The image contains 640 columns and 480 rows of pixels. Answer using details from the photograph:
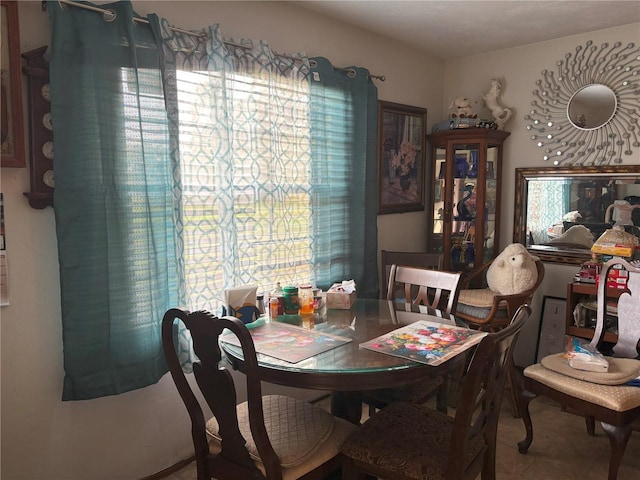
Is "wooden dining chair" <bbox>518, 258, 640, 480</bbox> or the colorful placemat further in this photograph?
"wooden dining chair" <bbox>518, 258, 640, 480</bbox>

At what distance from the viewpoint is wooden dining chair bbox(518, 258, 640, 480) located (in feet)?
6.78

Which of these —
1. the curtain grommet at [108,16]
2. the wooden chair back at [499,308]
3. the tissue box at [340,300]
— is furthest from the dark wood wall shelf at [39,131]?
the wooden chair back at [499,308]

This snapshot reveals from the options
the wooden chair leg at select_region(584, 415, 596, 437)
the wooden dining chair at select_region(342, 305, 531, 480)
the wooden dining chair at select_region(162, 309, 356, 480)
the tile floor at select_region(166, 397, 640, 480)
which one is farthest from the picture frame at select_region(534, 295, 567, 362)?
the wooden dining chair at select_region(162, 309, 356, 480)

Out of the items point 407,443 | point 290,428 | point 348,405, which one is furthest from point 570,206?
point 290,428

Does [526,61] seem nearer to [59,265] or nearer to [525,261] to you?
[525,261]

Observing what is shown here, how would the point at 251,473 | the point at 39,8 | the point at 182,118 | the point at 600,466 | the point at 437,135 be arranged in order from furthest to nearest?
the point at 437,135
the point at 600,466
the point at 182,118
the point at 39,8
the point at 251,473

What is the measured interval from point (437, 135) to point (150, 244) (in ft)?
7.67

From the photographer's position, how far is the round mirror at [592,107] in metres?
3.12

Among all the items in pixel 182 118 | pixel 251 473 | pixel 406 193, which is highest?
pixel 182 118

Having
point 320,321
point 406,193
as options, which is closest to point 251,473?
point 320,321

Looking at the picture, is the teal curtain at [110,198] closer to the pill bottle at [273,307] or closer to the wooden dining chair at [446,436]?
the pill bottle at [273,307]

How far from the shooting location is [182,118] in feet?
7.30

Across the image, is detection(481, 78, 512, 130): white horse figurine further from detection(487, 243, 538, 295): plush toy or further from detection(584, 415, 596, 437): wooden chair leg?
detection(584, 415, 596, 437): wooden chair leg

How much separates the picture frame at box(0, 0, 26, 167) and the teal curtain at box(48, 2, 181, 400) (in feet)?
0.36
